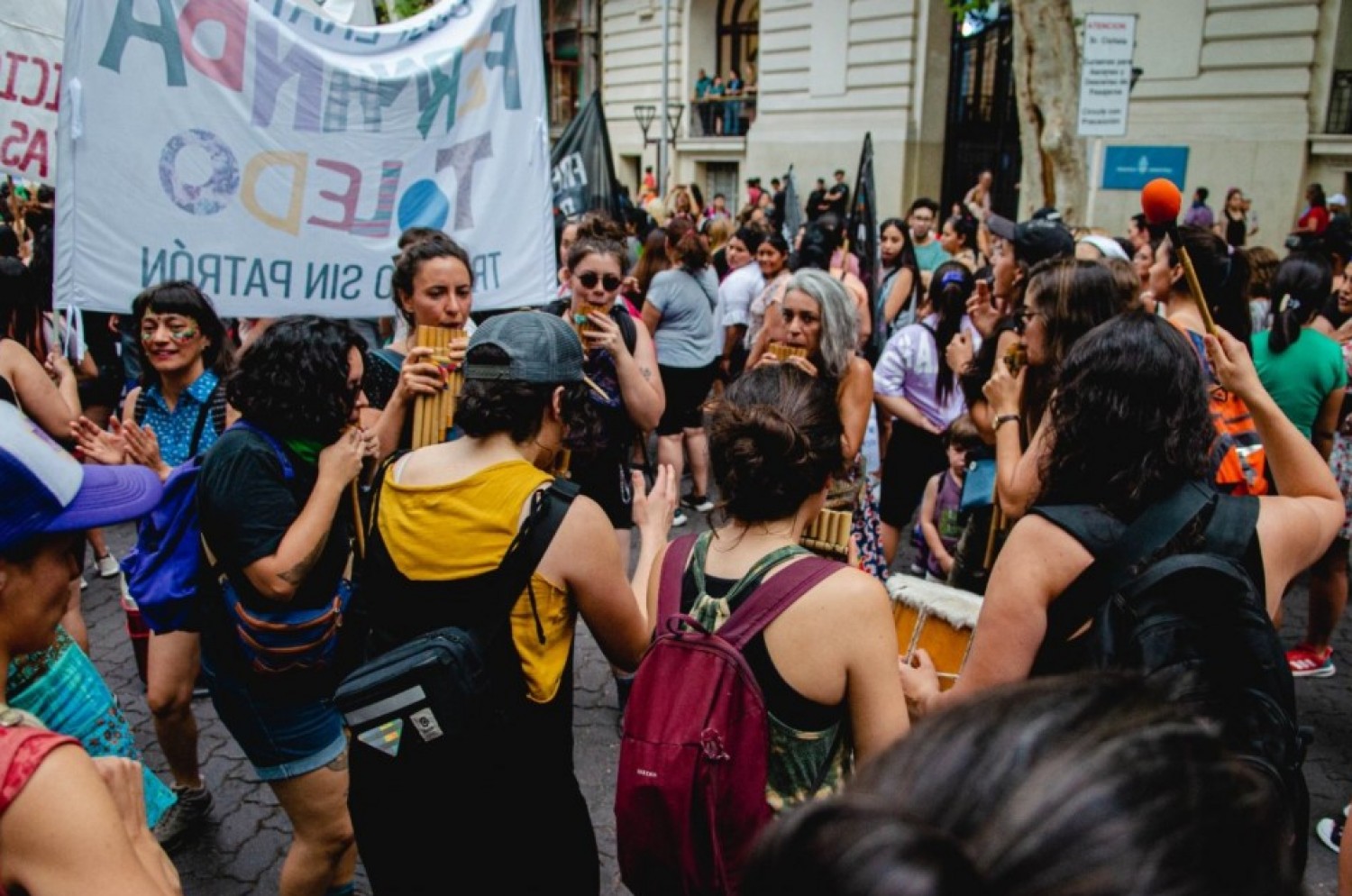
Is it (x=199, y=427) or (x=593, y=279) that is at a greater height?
(x=593, y=279)

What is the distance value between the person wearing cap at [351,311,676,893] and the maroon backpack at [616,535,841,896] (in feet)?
1.43

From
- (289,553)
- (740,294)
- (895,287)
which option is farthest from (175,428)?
(895,287)

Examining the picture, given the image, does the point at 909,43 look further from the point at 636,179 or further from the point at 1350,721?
the point at 1350,721

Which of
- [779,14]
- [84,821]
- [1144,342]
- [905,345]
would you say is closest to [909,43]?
[779,14]

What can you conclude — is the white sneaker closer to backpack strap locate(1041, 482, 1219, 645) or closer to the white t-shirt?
the white t-shirt

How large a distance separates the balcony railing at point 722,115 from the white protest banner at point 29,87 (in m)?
25.2

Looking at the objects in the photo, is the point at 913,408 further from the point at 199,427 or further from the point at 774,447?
the point at 199,427

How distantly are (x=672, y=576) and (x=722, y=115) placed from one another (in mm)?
29004

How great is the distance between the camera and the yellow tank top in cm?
216

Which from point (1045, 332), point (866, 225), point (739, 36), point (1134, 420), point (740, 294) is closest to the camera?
point (1134, 420)

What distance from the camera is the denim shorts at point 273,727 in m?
2.64

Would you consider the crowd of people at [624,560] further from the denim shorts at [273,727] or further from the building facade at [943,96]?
the building facade at [943,96]

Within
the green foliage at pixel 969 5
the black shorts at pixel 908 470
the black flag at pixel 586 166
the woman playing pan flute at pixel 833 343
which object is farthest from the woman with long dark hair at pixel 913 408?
the green foliage at pixel 969 5

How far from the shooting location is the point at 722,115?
29078 millimetres
